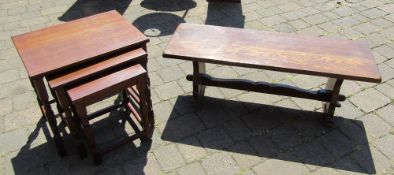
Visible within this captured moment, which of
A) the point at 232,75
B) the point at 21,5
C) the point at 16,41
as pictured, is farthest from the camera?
the point at 21,5

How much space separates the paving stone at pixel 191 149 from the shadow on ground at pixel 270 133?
0.02 meters

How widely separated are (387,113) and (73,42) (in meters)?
3.49

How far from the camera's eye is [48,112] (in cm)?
335

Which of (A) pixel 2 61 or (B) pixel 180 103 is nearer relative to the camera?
(B) pixel 180 103

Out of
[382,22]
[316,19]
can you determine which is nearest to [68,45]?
[316,19]

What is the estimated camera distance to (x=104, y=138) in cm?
397

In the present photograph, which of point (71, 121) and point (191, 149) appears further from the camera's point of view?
point (191, 149)

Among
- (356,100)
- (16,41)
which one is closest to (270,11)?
(356,100)

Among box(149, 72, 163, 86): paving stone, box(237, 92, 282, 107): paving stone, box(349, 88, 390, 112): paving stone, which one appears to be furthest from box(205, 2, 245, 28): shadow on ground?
box(349, 88, 390, 112): paving stone

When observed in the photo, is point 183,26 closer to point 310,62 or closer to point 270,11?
point 310,62

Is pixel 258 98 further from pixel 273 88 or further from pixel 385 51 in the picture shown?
pixel 385 51

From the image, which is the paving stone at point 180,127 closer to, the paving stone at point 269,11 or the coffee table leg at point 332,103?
the coffee table leg at point 332,103

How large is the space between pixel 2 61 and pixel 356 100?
4.76m

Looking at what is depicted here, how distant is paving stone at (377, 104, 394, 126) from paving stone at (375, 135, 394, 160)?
0.26m
